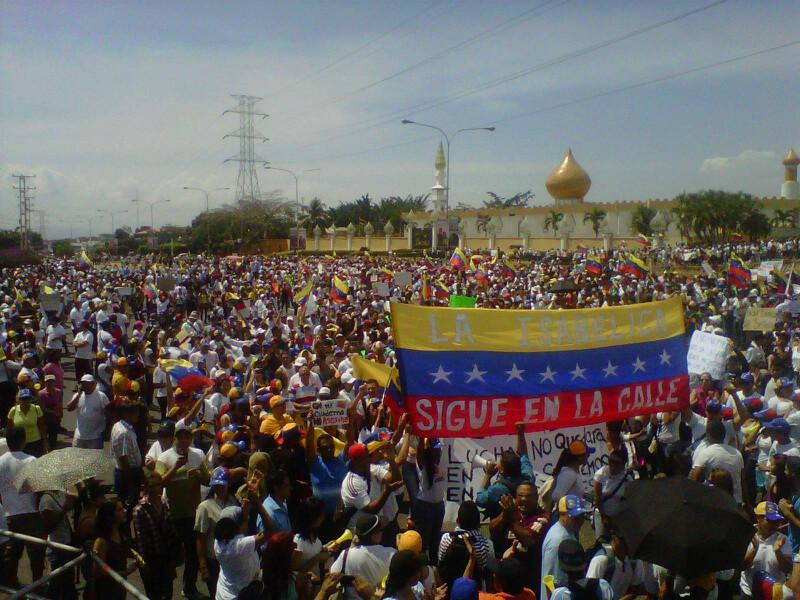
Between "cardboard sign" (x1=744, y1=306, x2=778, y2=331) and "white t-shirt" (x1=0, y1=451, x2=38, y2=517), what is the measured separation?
1092 cm

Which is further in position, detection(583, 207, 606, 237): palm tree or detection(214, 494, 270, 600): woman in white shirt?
detection(583, 207, 606, 237): palm tree

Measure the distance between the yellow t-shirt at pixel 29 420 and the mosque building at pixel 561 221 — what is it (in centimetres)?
3992

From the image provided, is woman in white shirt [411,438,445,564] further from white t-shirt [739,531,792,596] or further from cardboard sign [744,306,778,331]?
cardboard sign [744,306,778,331]

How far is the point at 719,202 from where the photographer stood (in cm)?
4528

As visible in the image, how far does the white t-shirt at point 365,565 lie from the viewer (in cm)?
398

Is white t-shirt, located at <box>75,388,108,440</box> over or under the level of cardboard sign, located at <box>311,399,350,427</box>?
under

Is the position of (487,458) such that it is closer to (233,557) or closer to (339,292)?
(233,557)

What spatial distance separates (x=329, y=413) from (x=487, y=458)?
1.63 m

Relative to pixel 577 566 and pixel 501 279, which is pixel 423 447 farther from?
pixel 501 279

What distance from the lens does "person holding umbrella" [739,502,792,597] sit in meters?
4.49

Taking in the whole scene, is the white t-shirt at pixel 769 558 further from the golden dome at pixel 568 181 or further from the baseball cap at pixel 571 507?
the golden dome at pixel 568 181

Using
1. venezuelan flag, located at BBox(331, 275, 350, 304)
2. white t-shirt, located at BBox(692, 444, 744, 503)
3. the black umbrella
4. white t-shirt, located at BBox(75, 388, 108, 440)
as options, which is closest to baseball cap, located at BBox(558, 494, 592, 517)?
the black umbrella

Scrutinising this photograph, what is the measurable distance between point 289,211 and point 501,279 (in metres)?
61.8

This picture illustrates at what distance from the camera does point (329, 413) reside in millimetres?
6523
